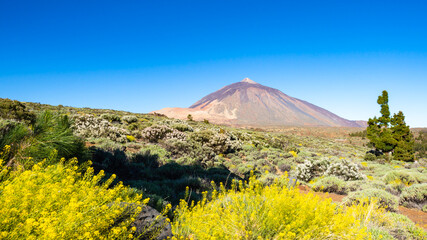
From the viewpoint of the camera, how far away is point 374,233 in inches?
147

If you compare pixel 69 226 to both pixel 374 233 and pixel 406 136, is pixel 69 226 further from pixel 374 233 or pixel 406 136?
pixel 406 136

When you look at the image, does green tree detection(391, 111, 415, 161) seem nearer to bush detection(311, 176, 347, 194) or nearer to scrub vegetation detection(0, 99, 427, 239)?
scrub vegetation detection(0, 99, 427, 239)

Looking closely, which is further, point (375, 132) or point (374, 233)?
point (375, 132)

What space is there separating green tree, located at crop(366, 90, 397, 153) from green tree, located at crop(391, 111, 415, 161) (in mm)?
473

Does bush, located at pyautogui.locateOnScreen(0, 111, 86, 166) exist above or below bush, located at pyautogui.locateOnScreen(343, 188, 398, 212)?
above

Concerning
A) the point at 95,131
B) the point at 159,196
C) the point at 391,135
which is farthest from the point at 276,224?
the point at 391,135

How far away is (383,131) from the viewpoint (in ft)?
78.3

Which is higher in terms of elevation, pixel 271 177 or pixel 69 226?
pixel 69 226

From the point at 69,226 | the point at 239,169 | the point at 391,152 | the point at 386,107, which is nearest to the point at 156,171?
the point at 239,169

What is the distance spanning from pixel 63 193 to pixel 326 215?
13.0 feet

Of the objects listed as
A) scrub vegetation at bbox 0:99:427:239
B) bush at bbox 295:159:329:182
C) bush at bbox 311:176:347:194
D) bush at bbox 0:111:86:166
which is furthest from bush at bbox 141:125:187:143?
bush at bbox 311:176:347:194

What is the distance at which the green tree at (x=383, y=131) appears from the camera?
74.5ft

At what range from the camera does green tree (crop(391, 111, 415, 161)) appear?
69.8 ft

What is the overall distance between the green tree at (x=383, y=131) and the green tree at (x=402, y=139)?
473mm
